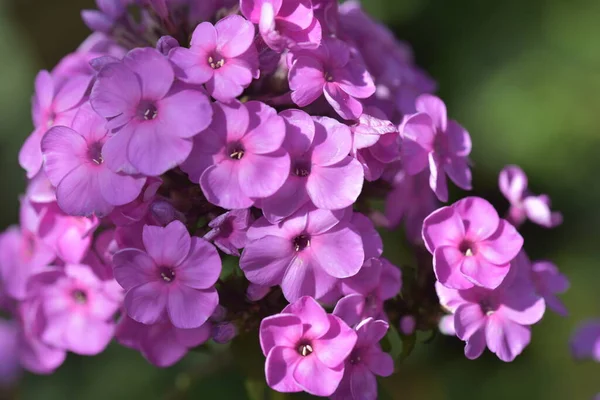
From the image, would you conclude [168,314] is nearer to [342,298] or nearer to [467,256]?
[342,298]

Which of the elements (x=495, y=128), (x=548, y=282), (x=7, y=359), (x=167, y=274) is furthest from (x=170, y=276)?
(x=495, y=128)

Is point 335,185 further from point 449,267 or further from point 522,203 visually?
point 522,203

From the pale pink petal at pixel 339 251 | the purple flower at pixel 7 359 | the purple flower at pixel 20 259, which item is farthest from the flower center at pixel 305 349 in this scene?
the purple flower at pixel 7 359

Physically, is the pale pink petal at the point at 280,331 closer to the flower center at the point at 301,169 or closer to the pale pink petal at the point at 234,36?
the flower center at the point at 301,169

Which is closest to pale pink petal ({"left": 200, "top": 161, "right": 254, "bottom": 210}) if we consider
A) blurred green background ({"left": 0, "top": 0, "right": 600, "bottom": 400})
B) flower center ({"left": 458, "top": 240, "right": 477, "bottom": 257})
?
flower center ({"left": 458, "top": 240, "right": 477, "bottom": 257})

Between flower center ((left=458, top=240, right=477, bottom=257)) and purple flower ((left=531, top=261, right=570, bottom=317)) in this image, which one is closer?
flower center ((left=458, top=240, right=477, bottom=257))

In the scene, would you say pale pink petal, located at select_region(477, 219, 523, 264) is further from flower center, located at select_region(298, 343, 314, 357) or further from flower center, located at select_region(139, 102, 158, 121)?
flower center, located at select_region(139, 102, 158, 121)
